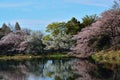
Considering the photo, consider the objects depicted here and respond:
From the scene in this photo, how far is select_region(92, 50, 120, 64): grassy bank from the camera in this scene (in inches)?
1476

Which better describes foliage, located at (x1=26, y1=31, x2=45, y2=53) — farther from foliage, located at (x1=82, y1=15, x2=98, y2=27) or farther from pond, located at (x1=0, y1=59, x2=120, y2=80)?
pond, located at (x1=0, y1=59, x2=120, y2=80)

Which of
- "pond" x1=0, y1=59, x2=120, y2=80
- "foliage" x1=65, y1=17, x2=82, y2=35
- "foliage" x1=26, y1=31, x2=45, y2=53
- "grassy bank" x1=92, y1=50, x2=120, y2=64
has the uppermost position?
"foliage" x1=65, y1=17, x2=82, y2=35

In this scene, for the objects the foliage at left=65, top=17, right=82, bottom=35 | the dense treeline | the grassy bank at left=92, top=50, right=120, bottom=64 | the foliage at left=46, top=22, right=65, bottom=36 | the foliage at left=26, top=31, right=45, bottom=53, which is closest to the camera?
the grassy bank at left=92, top=50, right=120, bottom=64

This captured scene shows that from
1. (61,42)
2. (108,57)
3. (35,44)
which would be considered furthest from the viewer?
(35,44)

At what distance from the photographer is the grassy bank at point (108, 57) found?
1476 inches

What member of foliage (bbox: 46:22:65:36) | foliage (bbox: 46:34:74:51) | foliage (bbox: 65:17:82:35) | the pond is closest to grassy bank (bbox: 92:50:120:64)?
the pond

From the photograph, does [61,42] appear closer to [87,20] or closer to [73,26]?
[73,26]

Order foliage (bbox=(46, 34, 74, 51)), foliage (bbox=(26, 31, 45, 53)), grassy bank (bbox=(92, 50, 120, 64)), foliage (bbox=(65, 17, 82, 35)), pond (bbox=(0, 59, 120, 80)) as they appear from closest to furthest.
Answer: pond (bbox=(0, 59, 120, 80)) < grassy bank (bbox=(92, 50, 120, 64)) < foliage (bbox=(46, 34, 74, 51)) < foliage (bbox=(26, 31, 45, 53)) < foliage (bbox=(65, 17, 82, 35))

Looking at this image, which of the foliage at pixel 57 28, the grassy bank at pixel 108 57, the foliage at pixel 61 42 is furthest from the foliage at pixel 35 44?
the grassy bank at pixel 108 57

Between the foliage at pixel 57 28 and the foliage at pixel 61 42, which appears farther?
the foliage at pixel 57 28

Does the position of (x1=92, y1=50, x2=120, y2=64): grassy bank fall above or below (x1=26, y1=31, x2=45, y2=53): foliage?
below

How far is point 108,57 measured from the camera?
39688 mm

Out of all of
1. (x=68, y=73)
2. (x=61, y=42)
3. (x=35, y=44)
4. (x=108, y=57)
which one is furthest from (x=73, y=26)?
(x=68, y=73)

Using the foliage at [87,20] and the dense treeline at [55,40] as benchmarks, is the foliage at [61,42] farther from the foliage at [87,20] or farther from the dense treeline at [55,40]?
→ the foliage at [87,20]
